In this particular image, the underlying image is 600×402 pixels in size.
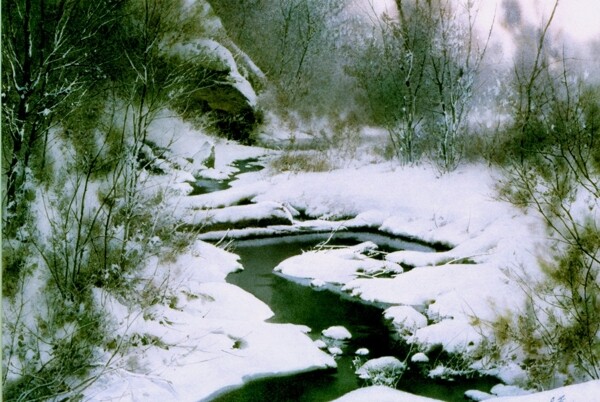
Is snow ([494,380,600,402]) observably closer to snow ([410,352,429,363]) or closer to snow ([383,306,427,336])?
snow ([410,352,429,363])

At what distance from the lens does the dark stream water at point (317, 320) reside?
3.48 m

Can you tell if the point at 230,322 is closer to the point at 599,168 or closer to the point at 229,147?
the point at 229,147

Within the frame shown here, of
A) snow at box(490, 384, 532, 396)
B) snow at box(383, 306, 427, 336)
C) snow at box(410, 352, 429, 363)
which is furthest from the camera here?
snow at box(383, 306, 427, 336)

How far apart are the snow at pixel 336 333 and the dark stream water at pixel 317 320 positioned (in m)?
0.03

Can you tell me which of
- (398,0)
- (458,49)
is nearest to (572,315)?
(458,49)

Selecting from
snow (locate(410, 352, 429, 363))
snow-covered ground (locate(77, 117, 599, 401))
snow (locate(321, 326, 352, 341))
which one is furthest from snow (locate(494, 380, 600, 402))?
snow (locate(321, 326, 352, 341))

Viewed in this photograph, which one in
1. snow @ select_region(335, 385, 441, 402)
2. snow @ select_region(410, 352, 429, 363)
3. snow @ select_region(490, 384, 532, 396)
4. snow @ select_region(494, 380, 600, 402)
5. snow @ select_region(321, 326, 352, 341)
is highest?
snow @ select_region(321, 326, 352, 341)

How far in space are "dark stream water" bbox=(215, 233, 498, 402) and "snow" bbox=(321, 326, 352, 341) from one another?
0.03 metres

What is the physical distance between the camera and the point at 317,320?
391 centimetres

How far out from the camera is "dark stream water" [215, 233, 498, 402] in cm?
348

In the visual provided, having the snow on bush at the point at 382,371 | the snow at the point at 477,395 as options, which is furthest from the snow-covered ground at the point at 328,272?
the snow at the point at 477,395

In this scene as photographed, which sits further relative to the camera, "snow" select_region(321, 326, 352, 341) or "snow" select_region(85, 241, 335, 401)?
"snow" select_region(321, 326, 352, 341)

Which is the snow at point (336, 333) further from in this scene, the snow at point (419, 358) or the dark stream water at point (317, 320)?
the snow at point (419, 358)

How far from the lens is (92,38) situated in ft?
11.1
